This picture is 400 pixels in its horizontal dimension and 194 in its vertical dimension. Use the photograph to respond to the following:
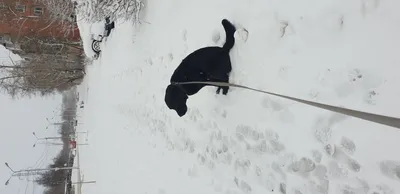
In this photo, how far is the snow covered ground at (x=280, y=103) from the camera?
291 cm

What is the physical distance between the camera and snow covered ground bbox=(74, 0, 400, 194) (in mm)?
2910

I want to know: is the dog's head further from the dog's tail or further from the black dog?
the dog's tail

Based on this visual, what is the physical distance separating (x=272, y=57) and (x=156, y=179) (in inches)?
153

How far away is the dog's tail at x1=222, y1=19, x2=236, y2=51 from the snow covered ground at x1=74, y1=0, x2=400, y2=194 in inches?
3.5

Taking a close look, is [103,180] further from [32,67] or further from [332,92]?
[332,92]

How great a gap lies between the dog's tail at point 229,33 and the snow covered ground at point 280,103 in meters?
0.09

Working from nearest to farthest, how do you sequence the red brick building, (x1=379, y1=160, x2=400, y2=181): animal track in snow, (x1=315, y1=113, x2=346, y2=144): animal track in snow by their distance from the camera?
(x1=379, y1=160, x2=400, y2=181): animal track in snow
(x1=315, y1=113, x2=346, y2=144): animal track in snow
the red brick building

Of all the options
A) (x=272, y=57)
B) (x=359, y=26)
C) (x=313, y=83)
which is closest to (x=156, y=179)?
(x=272, y=57)

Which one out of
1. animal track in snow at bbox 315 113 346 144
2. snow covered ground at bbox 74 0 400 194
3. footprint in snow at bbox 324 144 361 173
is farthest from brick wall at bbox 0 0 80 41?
footprint in snow at bbox 324 144 361 173

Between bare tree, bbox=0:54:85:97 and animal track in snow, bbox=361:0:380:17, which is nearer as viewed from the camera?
animal track in snow, bbox=361:0:380:17

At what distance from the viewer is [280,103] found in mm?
3967

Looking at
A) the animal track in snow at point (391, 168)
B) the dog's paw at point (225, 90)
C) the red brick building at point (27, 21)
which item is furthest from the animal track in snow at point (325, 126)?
the red brick building at point (27, 21)

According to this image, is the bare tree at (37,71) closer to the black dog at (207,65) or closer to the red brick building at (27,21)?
the red brick building at (27,21)

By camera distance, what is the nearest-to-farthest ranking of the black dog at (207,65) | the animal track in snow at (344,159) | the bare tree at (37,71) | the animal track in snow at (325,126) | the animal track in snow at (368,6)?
1. the animal track in snow at (368,6)
2. the animal track in snow at (344,159)
3. the animal track in snow at (325,126)
4. the black dog at (207,65)
5. the bare tree at (37,71)
